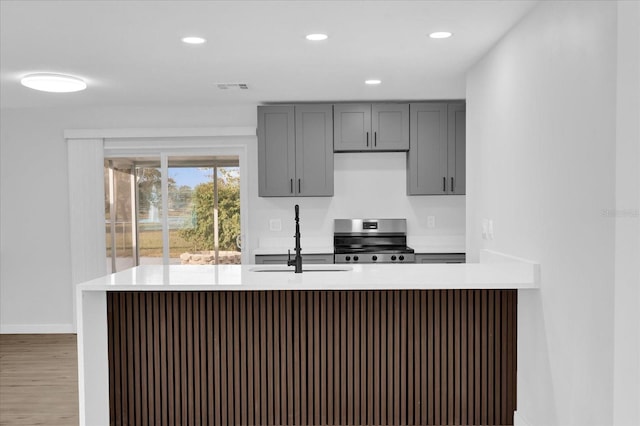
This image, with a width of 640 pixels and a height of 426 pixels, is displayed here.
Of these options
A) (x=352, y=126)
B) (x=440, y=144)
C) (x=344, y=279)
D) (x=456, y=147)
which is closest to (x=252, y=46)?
(x=344, y=279)

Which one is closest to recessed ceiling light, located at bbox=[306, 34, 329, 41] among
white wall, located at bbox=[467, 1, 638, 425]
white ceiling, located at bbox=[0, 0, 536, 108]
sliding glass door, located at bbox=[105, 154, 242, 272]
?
white ceiling, located at bbox=[0, 0, 536, 108]

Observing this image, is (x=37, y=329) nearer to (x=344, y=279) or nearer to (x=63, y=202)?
(x=63, y=202)

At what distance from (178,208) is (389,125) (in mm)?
2534

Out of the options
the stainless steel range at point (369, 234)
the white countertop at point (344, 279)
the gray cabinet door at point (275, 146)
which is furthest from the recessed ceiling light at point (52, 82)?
the stainless steel range at point (369, 234)

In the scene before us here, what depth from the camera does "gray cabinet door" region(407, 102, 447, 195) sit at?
5.51 meters

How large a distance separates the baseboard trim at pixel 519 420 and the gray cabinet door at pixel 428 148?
2.79m

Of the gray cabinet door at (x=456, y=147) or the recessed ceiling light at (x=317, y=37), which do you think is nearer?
the recessed ceiling light at (x=317, y=37)

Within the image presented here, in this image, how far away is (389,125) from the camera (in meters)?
5.53

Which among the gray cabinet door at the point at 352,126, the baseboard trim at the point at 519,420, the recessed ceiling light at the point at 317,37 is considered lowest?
the baseboard trim at the point at 519,420

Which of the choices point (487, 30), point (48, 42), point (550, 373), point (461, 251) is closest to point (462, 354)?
point (550, 373)

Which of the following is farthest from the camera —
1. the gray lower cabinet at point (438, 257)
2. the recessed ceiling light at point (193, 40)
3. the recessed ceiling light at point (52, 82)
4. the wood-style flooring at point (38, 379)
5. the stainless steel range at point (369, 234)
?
the stainless steel range at point (369, 234)

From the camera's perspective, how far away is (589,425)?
2.29 m

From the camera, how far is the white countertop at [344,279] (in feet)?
9.39

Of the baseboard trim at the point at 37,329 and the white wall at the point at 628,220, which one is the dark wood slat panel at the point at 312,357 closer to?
the white wall at the point at 628,220
